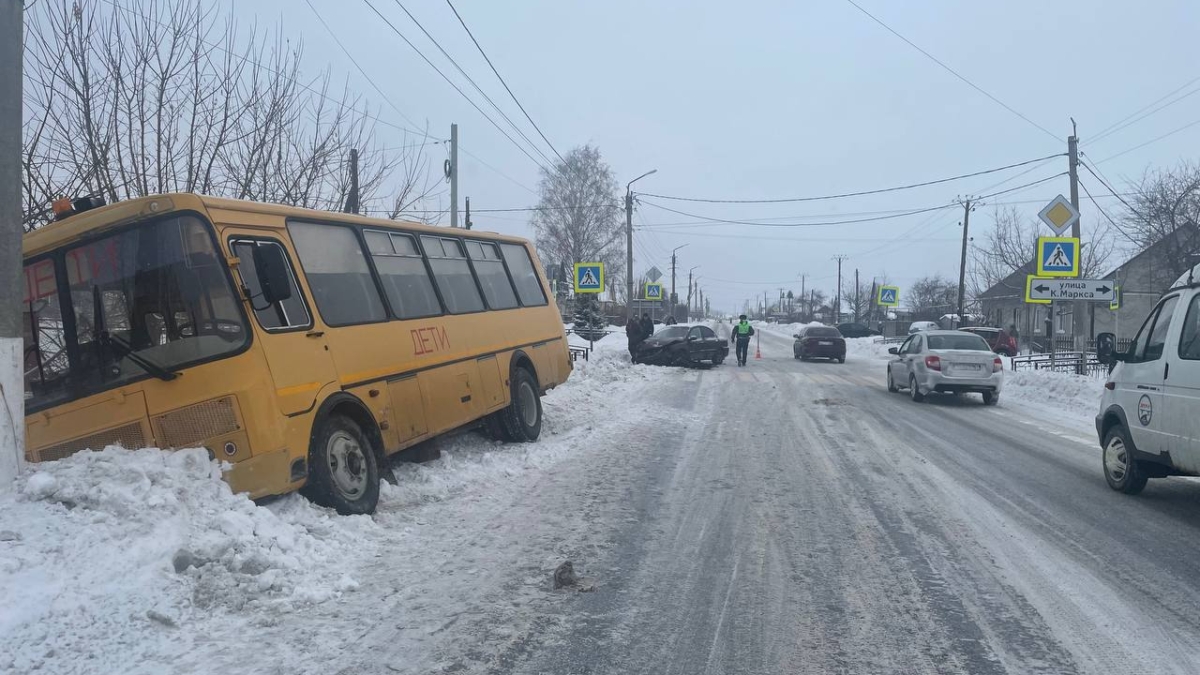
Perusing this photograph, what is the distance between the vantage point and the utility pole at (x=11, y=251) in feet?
17.6

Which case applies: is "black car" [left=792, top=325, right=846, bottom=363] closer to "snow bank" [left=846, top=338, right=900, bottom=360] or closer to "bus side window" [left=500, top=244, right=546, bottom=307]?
"snow bank" [left=846, top=338, right=900, bottom=360]

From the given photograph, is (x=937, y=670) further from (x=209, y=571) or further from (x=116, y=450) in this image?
(x=116, y=450)

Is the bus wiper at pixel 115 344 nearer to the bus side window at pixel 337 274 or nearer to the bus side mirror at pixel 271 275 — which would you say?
the bus side mirror at pixel 271 275

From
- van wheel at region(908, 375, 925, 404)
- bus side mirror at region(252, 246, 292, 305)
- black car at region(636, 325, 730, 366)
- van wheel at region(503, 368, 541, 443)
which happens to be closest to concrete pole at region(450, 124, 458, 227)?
black car at region(636, 325, 730, 366)

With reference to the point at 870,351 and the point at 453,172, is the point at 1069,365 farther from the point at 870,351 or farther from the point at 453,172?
the point at 453,172

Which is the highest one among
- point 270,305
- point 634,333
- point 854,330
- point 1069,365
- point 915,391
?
point 270,305

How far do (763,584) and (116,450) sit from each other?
4456mm

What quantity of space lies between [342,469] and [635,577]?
284 cm

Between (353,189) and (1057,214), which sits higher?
(353,189)

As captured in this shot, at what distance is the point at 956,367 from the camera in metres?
17.1

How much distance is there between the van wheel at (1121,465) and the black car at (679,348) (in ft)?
62.7

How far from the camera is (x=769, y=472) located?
30.7ft

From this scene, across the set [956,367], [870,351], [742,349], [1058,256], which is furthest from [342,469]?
[870,351]

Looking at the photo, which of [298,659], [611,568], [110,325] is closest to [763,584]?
[611,568]
